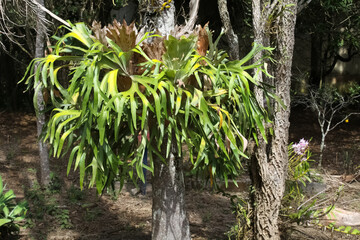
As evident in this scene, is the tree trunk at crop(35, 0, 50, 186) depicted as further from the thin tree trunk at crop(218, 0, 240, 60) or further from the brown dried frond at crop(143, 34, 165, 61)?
the brown dried frond at crop(143, 34, 165, 61)

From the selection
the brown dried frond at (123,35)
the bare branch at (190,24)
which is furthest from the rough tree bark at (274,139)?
the brown dried frond at (123,35)

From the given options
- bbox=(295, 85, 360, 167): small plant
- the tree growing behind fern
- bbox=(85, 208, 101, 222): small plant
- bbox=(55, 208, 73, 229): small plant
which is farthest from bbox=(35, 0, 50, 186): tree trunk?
bbox=(295, 85, 360, 167): small plant

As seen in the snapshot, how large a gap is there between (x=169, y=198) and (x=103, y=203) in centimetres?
357

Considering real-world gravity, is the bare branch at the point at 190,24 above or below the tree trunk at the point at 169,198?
above

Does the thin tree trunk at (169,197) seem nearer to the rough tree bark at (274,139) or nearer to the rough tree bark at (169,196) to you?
the rough tree bark at (169,196)

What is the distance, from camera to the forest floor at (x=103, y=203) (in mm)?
6590

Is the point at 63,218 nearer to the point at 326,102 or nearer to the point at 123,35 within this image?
the point at 123,35

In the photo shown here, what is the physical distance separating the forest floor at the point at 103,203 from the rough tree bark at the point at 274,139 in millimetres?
320

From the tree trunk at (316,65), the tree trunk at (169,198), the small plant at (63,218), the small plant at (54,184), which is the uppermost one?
the tree trunk at (316,65)

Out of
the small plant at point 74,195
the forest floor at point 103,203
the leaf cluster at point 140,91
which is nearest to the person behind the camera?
the leaf cluster at point 140,91

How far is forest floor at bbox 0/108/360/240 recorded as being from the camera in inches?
259

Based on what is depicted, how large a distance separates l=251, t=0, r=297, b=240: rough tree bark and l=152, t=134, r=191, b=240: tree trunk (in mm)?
890

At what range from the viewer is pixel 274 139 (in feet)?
16.1

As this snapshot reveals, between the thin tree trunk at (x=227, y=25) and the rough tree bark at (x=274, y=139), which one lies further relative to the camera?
the thin tree trunk at (x=227, y=25)
